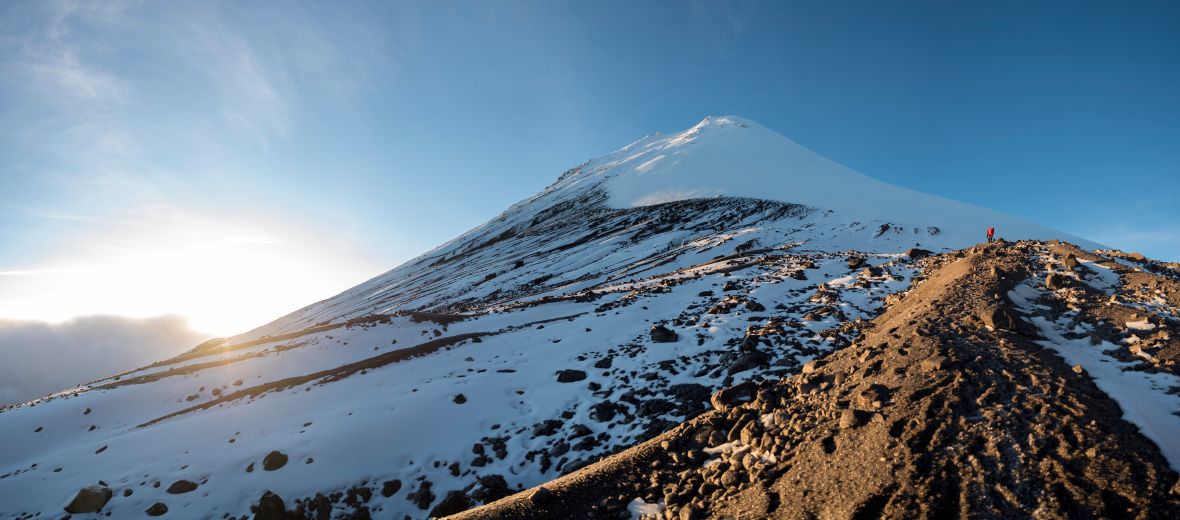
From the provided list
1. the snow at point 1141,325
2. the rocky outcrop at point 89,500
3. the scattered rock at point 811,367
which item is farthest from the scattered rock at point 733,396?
the rocky outcrop at point 89,500

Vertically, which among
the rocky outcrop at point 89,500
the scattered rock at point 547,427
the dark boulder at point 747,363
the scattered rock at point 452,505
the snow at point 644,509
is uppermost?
the rocky outcrop at point 89,500

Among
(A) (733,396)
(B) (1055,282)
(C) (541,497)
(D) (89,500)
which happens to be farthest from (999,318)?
(D) (89,500)

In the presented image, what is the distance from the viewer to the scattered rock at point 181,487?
11.6 m

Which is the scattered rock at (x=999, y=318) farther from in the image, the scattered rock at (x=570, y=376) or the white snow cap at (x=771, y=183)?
the white snow cap at (x=771, y=183)

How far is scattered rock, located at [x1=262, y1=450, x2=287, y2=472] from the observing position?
12.0m

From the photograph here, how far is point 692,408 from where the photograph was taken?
1209 cm

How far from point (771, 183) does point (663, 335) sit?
213 feet

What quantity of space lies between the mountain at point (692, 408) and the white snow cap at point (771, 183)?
38.1 metres

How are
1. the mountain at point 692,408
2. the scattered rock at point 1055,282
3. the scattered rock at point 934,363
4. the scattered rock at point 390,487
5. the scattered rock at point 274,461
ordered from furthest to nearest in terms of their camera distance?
the scattered rock at point 1055,282, the scattered rock at point 274,461, the scattered rock at point 390,487, the scattered rock at point 934,363, the mountain at point 692,408

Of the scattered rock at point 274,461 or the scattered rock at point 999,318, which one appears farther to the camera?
the scattered rock at point 274,461

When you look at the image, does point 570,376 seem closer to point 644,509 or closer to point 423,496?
point 423,496

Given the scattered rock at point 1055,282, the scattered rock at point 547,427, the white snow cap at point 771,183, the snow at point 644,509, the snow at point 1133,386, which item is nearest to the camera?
the snow at point 1133,386

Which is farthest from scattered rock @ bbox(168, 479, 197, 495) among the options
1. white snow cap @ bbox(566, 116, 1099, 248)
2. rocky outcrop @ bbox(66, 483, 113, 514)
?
white snow cap @ bbox(566, 116, 1099, 248)

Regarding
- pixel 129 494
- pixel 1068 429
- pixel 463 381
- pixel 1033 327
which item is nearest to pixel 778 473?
pixel 1068 429
